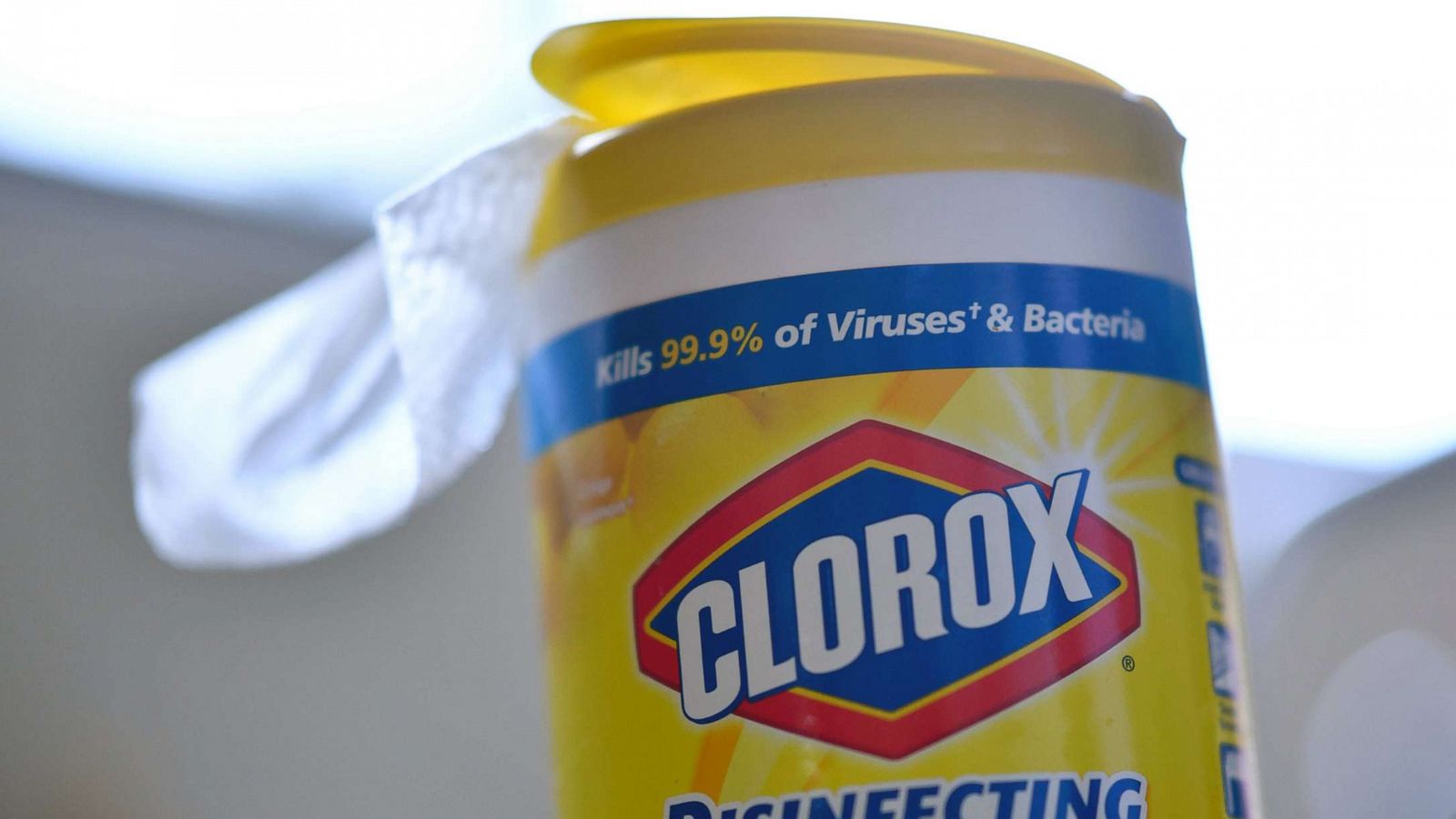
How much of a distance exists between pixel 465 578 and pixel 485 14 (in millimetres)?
279

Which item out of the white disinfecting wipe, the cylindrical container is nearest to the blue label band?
the cylindrical container

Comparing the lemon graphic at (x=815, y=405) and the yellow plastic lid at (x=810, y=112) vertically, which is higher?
the yellow plastic lid at (x=810, y=112)

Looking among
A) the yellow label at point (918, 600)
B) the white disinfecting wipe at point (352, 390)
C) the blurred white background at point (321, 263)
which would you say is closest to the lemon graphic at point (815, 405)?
the yellow label at point (918, 600)

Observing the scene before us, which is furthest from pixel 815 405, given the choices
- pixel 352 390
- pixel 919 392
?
pixel 352 390

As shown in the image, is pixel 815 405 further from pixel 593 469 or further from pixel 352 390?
pixel 352 390

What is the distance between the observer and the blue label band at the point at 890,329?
1.12 feet

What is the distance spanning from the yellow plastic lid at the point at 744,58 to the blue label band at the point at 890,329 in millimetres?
65

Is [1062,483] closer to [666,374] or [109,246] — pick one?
[666,374]

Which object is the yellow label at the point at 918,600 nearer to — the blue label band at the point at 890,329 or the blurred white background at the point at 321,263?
the blue label band at the point at 890,329

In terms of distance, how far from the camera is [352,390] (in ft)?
1.62

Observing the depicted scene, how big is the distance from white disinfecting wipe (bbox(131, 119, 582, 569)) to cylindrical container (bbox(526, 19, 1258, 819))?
88 mm

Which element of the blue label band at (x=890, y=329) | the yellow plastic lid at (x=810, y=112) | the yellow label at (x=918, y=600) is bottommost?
the yellow label at (x=918, y=600)

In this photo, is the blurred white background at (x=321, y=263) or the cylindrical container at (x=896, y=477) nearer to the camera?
the cylindrical container at (x=896, y=477)

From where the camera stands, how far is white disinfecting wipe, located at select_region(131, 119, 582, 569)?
1.48ft
